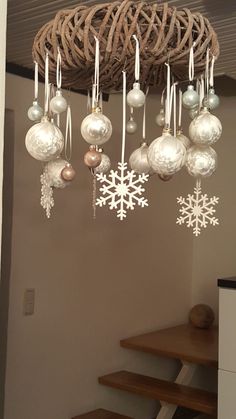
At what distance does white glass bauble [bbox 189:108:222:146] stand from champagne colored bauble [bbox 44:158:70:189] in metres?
0.31

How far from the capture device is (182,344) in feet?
10.1

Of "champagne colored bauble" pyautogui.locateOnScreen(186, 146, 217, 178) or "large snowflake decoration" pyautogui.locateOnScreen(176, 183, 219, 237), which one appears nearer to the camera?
"champagne colored bauble" pyautogui.locateOnScreen(186, 146, 217, 178)

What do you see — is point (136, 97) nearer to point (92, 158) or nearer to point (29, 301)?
point (92, 158)

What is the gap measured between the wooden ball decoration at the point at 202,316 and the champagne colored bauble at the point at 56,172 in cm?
241

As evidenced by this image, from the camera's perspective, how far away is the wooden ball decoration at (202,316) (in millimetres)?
3451

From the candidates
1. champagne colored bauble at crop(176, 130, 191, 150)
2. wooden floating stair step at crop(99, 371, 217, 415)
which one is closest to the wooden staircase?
wooden floating stair step at crop(99, 371, 217, 415)

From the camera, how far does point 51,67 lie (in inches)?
47.1

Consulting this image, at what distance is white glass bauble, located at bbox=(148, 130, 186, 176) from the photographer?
1056mm

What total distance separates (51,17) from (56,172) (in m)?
0.94

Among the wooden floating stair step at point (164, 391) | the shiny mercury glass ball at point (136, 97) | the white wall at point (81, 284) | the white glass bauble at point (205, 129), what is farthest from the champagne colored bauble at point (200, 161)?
the wooden floating stair step at point (164, 391)

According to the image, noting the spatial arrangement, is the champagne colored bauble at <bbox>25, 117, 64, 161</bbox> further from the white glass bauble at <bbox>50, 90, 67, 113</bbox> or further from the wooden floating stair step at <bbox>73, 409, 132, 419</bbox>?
the wooden floating stair step at <bbox>73, 409, 132, 419</bbox>

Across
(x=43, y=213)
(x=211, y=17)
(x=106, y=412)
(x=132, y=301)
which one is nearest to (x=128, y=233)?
(x=132, y=301)

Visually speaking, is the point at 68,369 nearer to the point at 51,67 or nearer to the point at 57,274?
the point at 57,274

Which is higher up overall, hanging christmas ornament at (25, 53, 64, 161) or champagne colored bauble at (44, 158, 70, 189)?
hanging christmas ornament at (25, 53, 64, 161)
